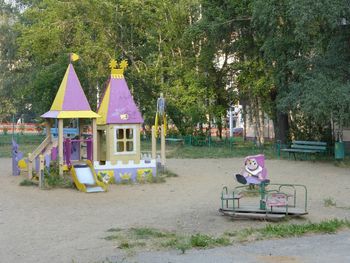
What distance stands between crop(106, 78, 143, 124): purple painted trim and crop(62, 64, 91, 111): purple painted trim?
0.77 m

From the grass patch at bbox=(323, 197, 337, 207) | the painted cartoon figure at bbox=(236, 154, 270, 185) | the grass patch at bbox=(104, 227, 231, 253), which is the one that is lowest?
the grass patch at bbox=(104, 227, 231, 253)

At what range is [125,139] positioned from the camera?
17734 millimetres

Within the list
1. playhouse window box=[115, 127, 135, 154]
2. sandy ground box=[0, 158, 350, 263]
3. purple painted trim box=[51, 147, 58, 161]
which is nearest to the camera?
sandy ground box=[0, 158, 350, 263]

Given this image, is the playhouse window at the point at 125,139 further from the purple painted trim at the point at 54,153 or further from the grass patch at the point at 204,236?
the grass patch at the point at 204,236

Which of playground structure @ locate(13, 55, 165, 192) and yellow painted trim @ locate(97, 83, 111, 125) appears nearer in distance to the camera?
playground structure @ locate(13, 55, 165, 192)

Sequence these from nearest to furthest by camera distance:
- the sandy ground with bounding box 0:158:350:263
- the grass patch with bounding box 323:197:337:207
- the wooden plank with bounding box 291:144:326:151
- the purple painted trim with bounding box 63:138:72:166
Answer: the sandy ground with bounding box 0:158:350:263 → the grass patch with bounding box 323:197:337:207 → the purple painted trim with bounding box 63:138:72:166 → the wooden plank with bounding box 291:144:326:151

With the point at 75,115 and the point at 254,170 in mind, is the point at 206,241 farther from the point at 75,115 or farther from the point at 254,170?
the point at 75,115

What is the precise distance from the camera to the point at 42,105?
33344 mm

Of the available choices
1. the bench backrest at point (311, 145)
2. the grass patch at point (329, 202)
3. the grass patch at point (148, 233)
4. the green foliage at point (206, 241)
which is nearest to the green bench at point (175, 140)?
the bench backrest at point (311, 145)

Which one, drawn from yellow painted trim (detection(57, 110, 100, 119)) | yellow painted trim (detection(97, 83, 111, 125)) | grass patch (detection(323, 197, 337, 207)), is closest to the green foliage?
grass patch (detection(323, 197, 337, 207))

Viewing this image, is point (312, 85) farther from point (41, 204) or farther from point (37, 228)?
point (37, 228)

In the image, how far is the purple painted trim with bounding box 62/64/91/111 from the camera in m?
17.6

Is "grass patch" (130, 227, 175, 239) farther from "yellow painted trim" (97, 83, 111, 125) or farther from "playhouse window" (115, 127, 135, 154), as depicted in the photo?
"yellow painted trim" (97, 83, 111, 125)

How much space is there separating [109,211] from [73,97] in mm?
6626
